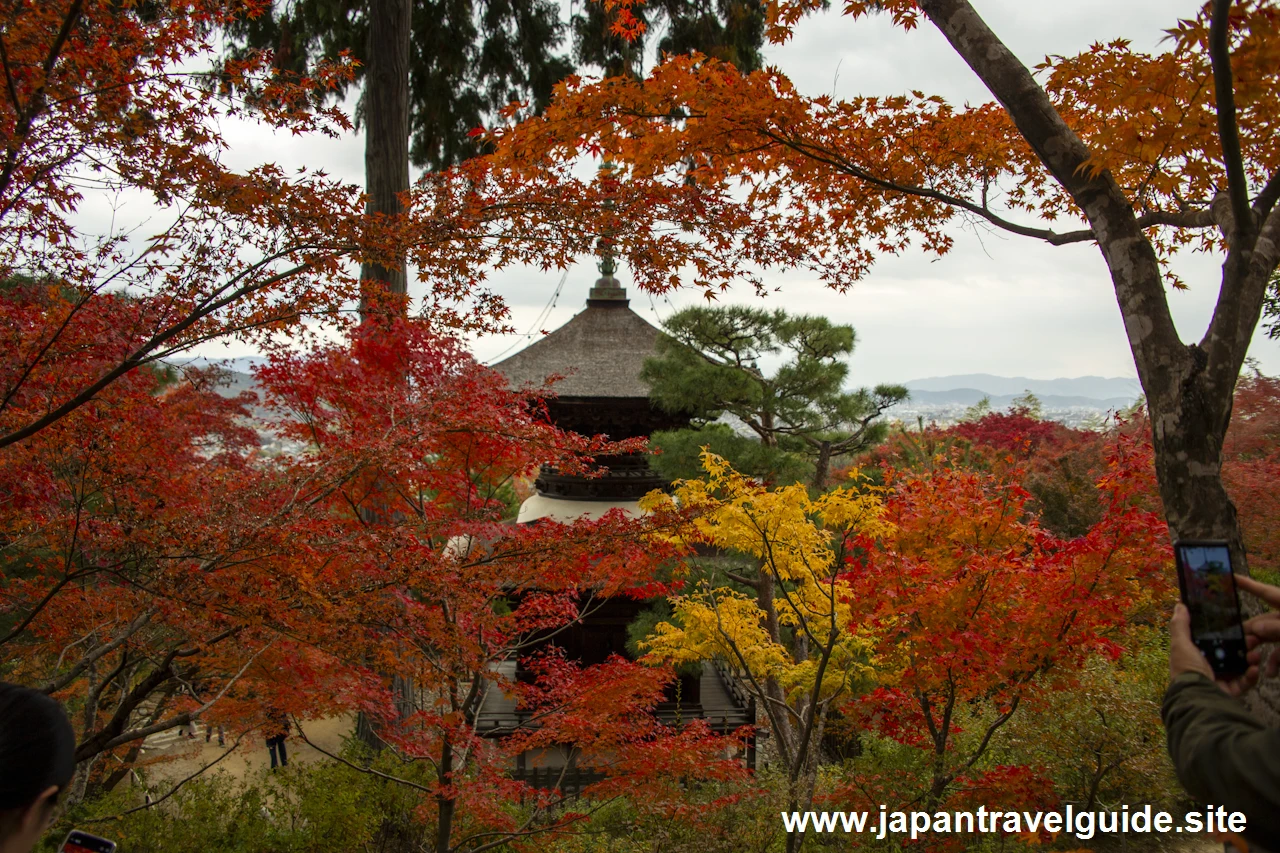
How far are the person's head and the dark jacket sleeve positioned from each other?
1.64 m

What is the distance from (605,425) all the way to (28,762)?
34.4ft

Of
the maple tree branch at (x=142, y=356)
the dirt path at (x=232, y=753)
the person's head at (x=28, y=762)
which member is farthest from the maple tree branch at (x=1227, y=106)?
the dirt path at (x=232, y=753)

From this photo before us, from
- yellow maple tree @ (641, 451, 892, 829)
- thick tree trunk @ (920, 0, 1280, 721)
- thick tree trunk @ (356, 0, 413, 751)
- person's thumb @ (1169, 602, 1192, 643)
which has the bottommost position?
yellow maple tree @ (641, 451, 892, 829)

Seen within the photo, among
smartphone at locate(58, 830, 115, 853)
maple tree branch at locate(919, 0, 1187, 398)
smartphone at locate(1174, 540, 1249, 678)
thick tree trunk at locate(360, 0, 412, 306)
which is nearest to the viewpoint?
smartphone at locate(1174, 540, 1249, 678)

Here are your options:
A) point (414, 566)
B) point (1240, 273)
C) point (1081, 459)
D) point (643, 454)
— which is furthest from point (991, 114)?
point (1081, 459)

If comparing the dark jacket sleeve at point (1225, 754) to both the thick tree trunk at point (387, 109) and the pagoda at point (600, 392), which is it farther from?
the pagoda at point (600, 392)

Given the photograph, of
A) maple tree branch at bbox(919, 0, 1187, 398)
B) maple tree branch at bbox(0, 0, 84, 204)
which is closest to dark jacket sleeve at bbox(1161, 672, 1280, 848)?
maple tree branch at bbox(919, 0, 1187, 398)

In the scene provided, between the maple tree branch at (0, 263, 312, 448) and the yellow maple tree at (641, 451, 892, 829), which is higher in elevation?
the maple tree branch at (0, 263, 312, 448)

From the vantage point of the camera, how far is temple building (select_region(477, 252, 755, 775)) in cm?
1085

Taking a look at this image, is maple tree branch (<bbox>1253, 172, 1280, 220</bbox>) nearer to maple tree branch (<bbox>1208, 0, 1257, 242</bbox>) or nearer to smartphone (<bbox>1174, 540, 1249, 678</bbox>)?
maple tree branch (<bbox>1208, 0, 1257, 242</bbox>)

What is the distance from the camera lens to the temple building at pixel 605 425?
35.6 feet

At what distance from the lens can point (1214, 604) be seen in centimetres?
131

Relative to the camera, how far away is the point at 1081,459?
48.4 feet

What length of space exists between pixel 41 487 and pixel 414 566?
88.1 inches
